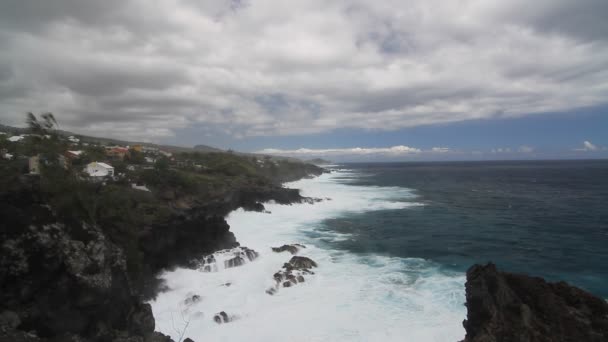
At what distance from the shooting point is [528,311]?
906cm

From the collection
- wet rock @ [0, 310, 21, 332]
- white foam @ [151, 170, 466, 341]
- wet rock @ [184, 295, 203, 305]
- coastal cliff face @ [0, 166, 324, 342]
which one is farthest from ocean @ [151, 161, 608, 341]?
wet rock @ [0, 310, 21, 332]

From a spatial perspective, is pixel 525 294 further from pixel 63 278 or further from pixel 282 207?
pixel 282 207

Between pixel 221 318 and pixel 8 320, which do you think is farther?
pixel 221 318

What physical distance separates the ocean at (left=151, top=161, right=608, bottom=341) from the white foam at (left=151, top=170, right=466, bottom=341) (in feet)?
0.18

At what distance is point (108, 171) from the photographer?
3484 centimetres

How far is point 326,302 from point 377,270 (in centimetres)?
606

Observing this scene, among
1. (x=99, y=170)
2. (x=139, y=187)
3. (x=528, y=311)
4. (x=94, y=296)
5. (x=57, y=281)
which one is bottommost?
(x=94, y=296)

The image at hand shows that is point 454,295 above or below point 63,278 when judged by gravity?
below

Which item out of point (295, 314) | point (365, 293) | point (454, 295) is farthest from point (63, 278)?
point (454, 295)

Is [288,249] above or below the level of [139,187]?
below

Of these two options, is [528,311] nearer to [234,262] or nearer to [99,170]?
[234,262]

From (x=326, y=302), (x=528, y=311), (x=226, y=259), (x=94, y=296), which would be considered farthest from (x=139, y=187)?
(x=528, y=311)

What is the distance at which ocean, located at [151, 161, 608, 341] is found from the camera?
14.6 metres

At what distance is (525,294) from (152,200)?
28370 mm
